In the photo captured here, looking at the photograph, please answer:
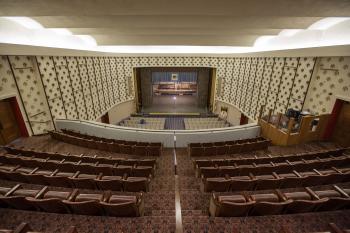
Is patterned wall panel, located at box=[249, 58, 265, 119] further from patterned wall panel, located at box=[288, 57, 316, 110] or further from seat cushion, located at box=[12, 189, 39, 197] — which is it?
seat cushion, located at box=[12, 189, 39, 197]

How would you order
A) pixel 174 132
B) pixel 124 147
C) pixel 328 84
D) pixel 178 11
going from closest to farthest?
pixel 178 11
pixel 124 147
pixel 328 84
pixel 174 132

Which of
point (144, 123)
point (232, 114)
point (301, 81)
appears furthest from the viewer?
point (232, 114)

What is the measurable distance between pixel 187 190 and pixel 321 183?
3.38 m

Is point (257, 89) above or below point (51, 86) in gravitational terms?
below

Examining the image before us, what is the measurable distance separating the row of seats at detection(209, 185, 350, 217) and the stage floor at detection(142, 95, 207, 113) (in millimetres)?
14152

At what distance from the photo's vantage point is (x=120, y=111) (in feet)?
48.0

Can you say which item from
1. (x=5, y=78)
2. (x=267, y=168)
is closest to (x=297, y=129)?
(x=267, y=168)

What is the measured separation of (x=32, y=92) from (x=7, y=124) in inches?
65.0

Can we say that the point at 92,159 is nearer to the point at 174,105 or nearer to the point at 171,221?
the point at 171,221

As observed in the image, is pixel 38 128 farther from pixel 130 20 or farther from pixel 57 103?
pixel 130 20

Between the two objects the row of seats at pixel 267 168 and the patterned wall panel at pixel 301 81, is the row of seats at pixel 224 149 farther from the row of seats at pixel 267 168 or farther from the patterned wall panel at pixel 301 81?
the patterned wall panel at pixel 301 81

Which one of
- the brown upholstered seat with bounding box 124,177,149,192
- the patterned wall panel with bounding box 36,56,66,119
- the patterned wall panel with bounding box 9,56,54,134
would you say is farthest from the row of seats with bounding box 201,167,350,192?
the patterned wall panel with bounding box 36,56,66,119

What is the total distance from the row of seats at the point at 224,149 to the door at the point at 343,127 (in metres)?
3.22

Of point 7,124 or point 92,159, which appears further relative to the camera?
point 7,124
